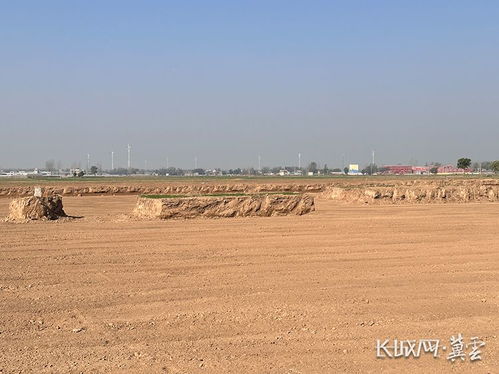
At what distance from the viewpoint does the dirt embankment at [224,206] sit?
21438 millimetres

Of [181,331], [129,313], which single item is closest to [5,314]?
[129,313]

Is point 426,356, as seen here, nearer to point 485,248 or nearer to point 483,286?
point 483,286

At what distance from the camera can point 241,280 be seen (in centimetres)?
1011

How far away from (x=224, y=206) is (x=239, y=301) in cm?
1391

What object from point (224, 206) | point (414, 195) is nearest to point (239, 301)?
point (224, 206)

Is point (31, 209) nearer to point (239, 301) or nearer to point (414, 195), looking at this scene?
point (239, 301)

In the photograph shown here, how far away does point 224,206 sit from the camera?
22.4 meters

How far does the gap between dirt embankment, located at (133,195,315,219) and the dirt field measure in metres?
5.19

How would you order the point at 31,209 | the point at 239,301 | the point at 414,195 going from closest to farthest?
the point at 239,301
the point at 31,209
the point at 414,195

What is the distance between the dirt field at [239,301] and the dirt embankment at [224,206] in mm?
5187

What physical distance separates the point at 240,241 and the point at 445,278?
5.90 meters

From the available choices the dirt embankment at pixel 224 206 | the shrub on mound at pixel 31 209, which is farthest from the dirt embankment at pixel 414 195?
the shrub on mound at pixel 31 209

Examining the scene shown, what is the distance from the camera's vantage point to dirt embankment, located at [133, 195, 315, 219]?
70.3 ft

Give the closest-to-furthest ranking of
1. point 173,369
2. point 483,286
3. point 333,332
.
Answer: point 173,369, point 333,332, point 483,286
